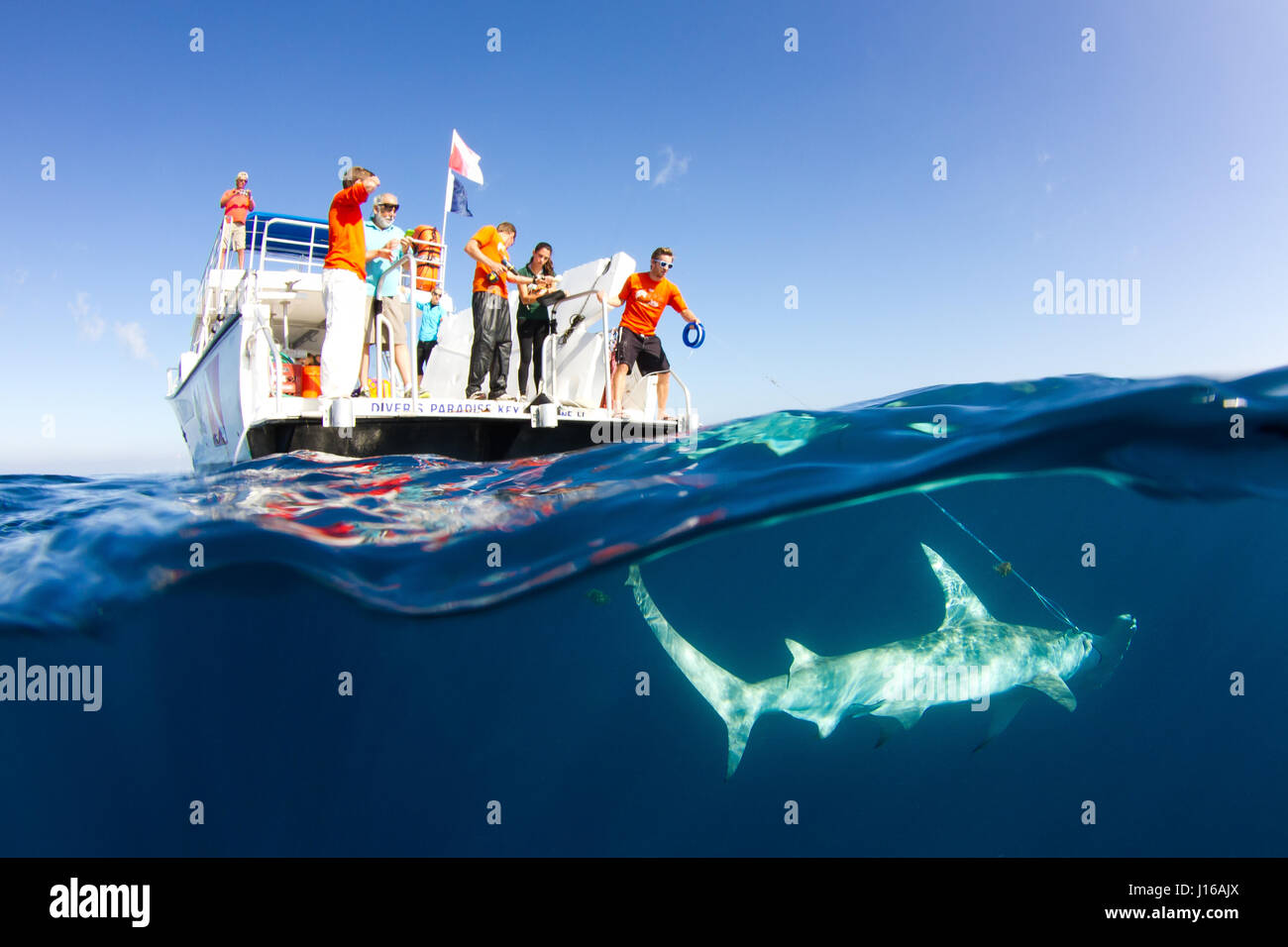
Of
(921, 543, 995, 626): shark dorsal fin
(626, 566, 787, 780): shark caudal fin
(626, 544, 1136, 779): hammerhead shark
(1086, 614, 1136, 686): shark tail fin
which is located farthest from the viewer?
(1086, 614, 1136, 686): shark tail fin

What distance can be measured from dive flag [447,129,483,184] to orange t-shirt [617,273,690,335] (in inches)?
147

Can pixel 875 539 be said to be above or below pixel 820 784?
above

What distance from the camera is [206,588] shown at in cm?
692

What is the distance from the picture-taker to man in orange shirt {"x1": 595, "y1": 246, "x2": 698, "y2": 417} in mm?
8789

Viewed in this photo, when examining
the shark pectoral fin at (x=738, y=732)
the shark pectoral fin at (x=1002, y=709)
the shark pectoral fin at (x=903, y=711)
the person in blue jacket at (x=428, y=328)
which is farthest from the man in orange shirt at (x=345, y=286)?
the shark pectoral fin at (x=1002, y=709)

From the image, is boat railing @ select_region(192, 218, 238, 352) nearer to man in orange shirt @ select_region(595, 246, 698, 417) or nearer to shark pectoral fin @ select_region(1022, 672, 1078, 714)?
man in orange shirt @ select_region(595, 246, 698, 417)

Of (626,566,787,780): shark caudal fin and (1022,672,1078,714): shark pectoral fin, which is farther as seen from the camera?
(1022,672,1078,714): shark pectoral fin

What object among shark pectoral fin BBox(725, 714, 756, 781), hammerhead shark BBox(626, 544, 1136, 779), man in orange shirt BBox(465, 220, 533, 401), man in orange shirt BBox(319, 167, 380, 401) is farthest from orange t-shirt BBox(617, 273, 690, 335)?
shark pectoral fin BBox(725, 714, 756, 781)

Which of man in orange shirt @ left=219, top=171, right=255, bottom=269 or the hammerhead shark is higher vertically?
man in orange shirt @ left=219, top=171, right=255, bottom=269

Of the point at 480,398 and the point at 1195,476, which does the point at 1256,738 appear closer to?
the point at 1195,476

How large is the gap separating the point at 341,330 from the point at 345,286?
479mm

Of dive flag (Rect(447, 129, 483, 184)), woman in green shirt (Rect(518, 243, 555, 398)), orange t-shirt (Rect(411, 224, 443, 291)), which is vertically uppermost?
dive flag (Rect(447, 129, 483, 184))
